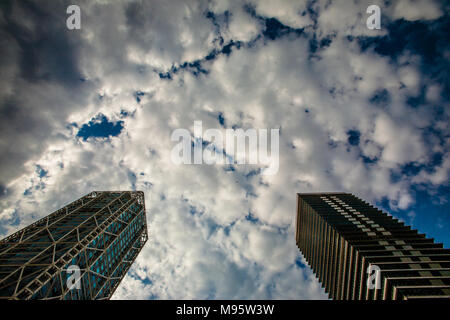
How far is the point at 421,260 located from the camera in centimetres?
4141

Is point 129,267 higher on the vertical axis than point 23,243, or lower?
lower

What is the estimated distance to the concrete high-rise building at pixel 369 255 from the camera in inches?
1473

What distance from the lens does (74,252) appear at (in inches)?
1781

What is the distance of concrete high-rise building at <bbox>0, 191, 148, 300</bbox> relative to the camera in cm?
3750

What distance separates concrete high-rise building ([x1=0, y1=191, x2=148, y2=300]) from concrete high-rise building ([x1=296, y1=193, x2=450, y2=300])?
62780 millimetres

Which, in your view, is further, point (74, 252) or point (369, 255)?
point (74, 252)

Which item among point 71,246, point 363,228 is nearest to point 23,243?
point 71,246

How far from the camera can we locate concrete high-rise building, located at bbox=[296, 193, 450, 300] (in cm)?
3741

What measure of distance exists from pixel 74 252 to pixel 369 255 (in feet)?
217

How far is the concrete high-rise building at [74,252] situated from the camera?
37500 mm

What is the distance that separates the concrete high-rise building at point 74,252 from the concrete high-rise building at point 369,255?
62780 millimetres
